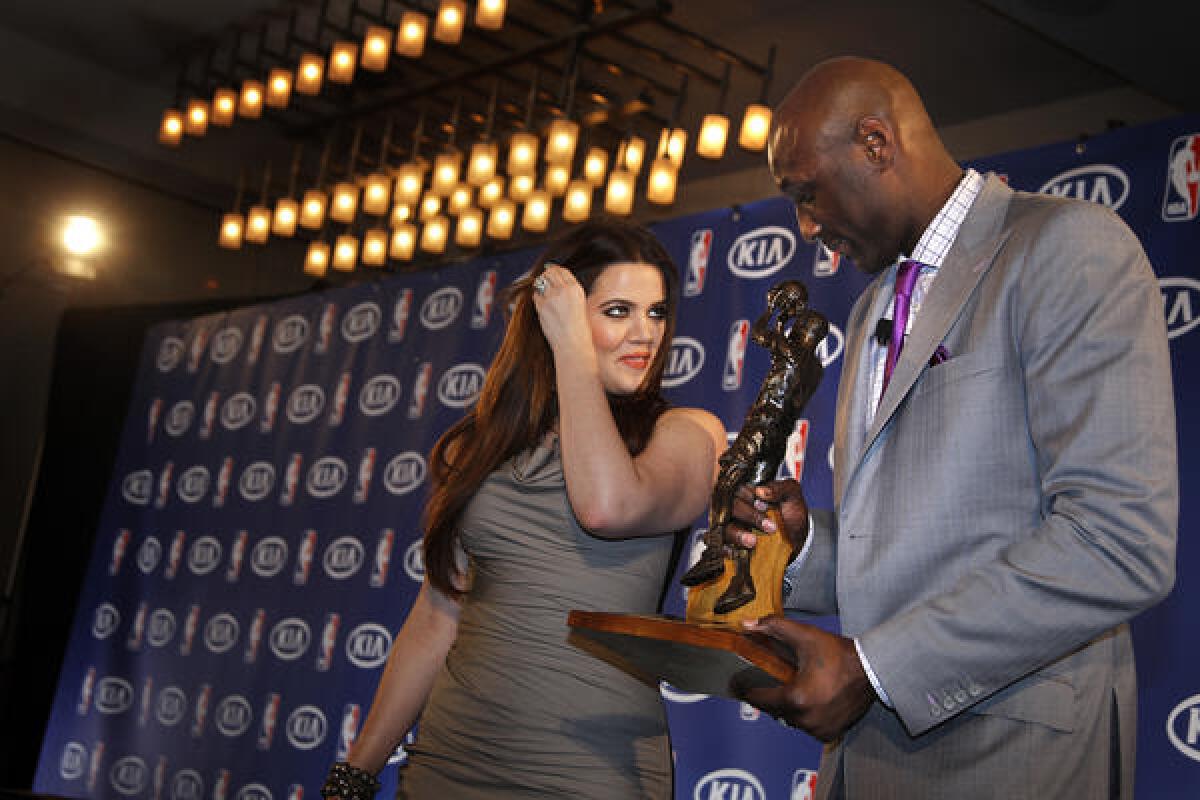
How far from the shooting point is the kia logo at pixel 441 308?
4227mm

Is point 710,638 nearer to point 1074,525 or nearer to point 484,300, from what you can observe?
point 1074,525

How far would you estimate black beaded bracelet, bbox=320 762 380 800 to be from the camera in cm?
192

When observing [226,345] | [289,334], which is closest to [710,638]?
[289,334]

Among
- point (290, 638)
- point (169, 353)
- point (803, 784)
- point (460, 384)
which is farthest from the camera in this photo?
point (169, 353)

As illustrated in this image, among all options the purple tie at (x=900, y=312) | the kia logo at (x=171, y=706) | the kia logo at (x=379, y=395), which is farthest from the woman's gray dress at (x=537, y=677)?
the kia logo at (x=171, y=706)

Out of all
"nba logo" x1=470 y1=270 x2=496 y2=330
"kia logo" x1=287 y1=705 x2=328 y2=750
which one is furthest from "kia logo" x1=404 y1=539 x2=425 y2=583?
"nba logo" x1=470 y1=270 x2=496 y2=330

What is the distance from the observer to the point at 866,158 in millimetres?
1348

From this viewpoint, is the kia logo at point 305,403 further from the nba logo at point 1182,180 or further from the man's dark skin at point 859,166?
the man's dark skin at point 859,166

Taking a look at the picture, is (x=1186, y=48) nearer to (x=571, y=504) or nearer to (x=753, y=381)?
(x=753, y=381)

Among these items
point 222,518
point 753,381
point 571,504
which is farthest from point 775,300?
point 222,518

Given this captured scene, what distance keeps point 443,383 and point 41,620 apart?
285 cm

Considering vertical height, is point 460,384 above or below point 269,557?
above

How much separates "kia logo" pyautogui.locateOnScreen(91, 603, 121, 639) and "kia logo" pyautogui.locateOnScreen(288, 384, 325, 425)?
3.96ft

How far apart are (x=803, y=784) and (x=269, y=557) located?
2520mm
